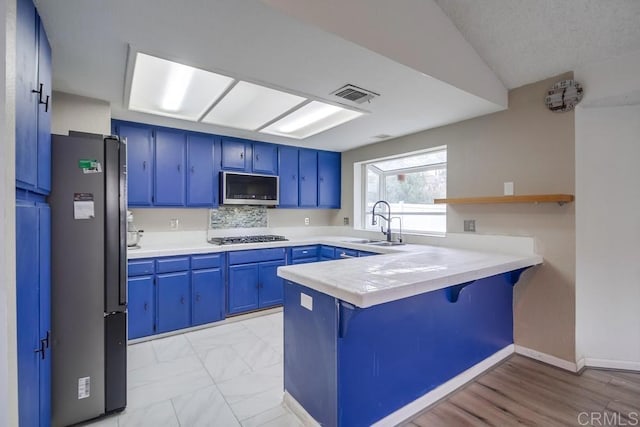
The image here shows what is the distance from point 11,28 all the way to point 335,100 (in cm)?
195

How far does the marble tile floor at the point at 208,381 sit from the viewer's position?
1.81 meters

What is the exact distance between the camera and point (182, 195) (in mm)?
3387

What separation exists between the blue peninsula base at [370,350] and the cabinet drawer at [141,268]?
5.69 feet

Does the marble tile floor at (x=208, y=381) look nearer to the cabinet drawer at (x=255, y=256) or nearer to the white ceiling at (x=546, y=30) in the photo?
the cabinet drawer at (x=255, y=256)

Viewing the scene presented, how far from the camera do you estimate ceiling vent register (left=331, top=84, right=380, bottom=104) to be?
2285 millimetres

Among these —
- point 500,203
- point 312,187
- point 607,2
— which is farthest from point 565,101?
point 312,187

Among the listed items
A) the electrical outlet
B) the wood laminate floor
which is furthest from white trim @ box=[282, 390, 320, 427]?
the electrical outlet

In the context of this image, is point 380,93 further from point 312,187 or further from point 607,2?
point 312,187

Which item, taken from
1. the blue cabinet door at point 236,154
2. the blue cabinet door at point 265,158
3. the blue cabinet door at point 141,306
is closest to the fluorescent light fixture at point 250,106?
the blue cabinet door at point 236,154

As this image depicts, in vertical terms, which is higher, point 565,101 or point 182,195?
point 565,101

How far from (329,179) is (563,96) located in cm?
293

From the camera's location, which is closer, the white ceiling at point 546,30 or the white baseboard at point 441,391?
the white baseboard at point 441,391

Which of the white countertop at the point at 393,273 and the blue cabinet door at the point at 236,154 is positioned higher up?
the blue cabinet door at the point at 236,154

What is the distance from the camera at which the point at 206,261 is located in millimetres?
3219
